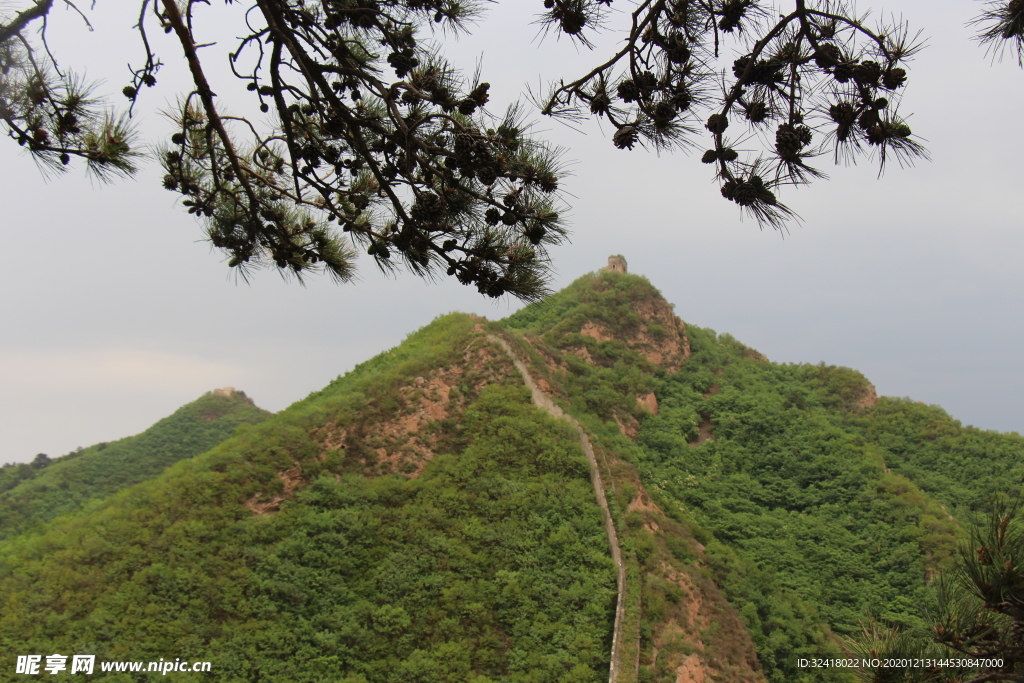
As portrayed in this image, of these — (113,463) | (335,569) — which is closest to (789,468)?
(335,569)

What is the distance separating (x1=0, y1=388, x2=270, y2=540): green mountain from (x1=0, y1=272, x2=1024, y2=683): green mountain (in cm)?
733

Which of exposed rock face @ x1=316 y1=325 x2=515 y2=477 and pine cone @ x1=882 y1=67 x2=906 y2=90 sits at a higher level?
exposed rock face @ x1=316 y1=325 x2=515 y2=477

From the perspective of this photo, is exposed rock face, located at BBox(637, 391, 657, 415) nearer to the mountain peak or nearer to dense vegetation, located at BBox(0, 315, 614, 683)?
the mountain peak

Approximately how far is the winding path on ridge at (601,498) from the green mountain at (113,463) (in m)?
11.4

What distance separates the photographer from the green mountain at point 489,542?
10.7 m

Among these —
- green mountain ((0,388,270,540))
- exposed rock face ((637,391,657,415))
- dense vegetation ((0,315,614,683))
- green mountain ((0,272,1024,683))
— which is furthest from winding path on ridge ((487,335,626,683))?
green mountain ((0,388,270,540))

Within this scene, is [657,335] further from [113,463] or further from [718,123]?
[718,123]

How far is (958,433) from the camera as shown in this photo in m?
21.1

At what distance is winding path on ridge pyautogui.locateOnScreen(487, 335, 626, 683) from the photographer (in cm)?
1075

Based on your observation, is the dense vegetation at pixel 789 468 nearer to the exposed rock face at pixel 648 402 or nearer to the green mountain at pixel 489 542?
the green mountain at pixel 489 542

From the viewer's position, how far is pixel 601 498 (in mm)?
13859

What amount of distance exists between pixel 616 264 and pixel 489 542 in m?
18.6

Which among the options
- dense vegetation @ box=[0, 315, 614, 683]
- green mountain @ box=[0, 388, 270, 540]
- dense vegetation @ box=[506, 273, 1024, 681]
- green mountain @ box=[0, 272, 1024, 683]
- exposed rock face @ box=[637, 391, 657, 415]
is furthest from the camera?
exposed rock face @ box=[637, 391, 657, 415]

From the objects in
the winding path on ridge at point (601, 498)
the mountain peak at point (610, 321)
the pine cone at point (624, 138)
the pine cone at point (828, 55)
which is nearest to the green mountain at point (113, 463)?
the winding path on ridge at point (601, 498)
